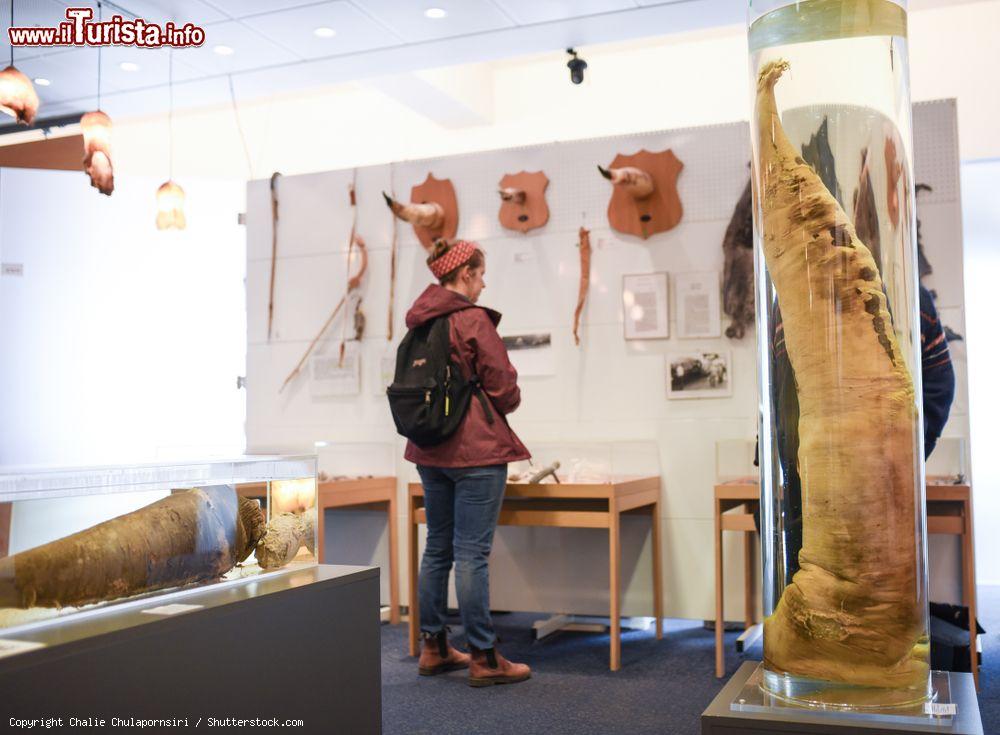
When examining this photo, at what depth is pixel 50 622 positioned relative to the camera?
Answer: 150cm

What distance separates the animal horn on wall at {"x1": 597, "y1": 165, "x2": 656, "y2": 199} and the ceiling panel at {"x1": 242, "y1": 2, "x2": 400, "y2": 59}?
1491 mm

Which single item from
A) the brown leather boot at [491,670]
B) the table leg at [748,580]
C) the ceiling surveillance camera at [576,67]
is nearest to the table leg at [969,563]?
the table leg at [748,580]

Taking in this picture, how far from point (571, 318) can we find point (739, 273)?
31.5 inches

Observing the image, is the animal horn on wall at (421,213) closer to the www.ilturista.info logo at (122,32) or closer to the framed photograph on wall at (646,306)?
the framed photograph on wall at (646,306)

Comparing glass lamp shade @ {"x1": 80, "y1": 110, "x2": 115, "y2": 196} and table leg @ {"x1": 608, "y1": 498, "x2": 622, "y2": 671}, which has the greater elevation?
glass lamp shade @ {"x1": 80, "y1": 110, "x2": 115, "y2": 196}

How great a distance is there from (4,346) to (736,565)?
455 centimetres

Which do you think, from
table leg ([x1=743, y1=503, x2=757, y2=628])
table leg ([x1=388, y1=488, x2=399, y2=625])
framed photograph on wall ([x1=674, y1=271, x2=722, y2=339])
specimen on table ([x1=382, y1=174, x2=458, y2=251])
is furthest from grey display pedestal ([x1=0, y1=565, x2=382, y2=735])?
specimen on table ([x1=382, y1=174, x2=458, y2=251])

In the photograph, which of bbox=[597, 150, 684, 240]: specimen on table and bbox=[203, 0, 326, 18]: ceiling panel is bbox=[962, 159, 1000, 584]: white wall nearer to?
bbox=[597, 150, 684, 240]: specimen on table

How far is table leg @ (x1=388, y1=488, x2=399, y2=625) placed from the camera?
4824 mm

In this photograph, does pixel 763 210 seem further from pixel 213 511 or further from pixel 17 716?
pixel 17 716

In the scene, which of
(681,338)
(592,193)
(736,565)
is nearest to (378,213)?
(592,193)

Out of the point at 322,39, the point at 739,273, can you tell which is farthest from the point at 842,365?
the point at 322,39

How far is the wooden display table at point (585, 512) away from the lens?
382 centimetres

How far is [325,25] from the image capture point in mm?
5043
